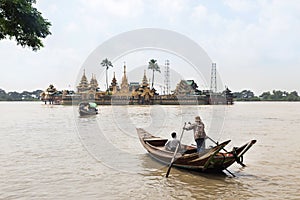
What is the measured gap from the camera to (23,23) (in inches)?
197

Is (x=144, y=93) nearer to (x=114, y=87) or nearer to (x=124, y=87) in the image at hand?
(x=124, y=87)

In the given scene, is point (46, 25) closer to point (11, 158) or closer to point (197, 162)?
point (197, 162)

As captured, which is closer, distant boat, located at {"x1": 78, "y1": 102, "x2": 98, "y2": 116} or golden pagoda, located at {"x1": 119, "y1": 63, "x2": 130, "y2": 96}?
distant boat, located at {"x1": 78, "y1": 102, "x2": 98, "y2": 116}

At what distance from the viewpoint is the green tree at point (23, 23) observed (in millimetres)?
4734

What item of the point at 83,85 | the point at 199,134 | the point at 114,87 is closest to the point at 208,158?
the point at 199,134

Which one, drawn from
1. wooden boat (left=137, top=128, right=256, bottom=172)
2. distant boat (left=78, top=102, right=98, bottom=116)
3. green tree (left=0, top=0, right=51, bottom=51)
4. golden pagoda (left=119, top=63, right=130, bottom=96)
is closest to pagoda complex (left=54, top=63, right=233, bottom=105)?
golden pagoda (left=119, top=63, right=130, bottom=96)

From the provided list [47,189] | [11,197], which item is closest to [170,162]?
[47,189]

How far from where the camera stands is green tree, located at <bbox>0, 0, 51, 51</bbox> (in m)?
4.73


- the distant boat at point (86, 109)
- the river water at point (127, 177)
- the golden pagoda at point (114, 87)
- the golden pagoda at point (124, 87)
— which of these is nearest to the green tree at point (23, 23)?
the river water at point (127, 177)

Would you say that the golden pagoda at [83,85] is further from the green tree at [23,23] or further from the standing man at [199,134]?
the green tree at [23,23]

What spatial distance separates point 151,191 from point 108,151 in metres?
5.61

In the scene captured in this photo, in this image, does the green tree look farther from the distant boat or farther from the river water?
the distant boat

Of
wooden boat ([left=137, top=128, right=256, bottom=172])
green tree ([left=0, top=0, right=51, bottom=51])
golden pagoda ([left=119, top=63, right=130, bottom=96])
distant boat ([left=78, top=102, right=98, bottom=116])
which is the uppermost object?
golden pagoda ([left=119, top=63, right=130, bottom=96])

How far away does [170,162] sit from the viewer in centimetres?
917
